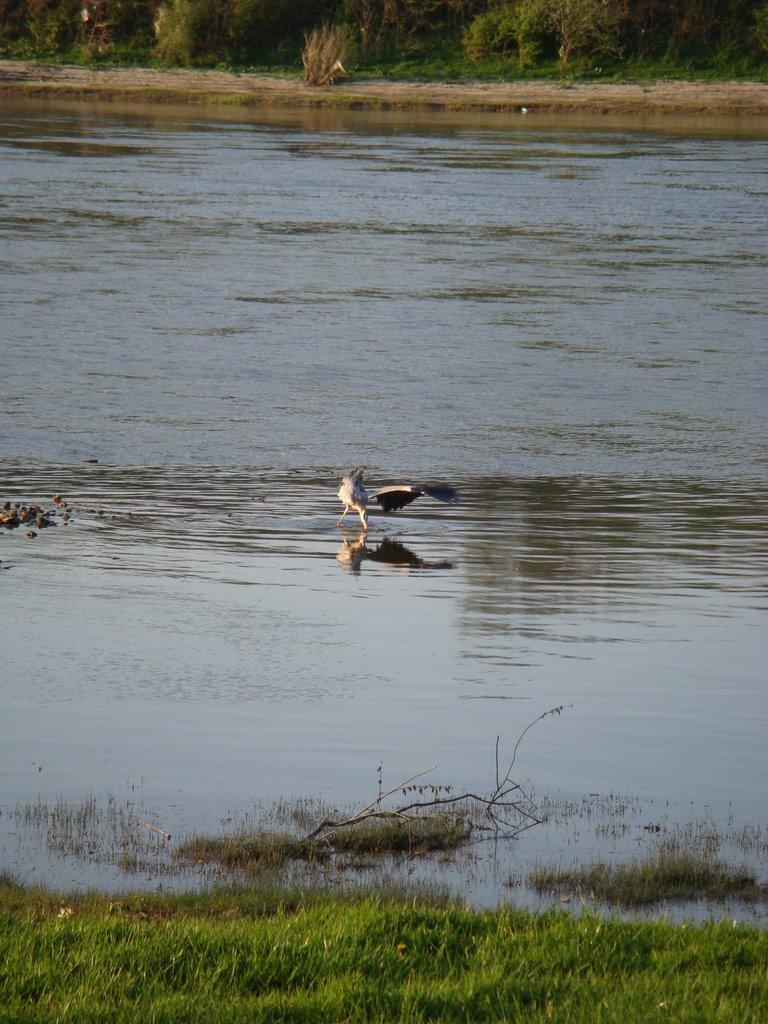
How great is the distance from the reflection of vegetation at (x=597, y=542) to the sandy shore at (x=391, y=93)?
37.5m

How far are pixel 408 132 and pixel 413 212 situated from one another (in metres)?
15.6

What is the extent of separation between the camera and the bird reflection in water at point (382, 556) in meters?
10.2

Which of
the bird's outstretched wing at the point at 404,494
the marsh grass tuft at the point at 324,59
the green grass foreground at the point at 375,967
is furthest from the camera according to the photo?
the marsh grass tuft at the point at 324,59

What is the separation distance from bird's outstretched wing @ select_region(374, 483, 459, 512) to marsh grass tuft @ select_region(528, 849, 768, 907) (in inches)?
195

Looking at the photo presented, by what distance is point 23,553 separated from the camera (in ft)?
32.9

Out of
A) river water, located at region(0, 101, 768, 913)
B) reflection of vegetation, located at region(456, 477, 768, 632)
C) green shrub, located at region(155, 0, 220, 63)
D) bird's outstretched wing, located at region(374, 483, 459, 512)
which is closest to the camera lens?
river water, located at region(0, 101, 768, 913)

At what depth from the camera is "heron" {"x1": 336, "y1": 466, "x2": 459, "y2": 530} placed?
1060cm

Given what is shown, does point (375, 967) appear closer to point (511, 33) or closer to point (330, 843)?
point (330, 843)

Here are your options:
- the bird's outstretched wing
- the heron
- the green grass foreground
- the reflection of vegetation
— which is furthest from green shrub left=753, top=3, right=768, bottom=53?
the green grass foreground

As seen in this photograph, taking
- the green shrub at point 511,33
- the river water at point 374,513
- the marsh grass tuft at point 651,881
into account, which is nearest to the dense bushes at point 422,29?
the green shrub at point 511,33

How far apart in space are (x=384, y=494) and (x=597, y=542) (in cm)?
149

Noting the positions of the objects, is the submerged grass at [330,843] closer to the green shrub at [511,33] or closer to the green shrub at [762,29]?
the green shrub at [511,33]

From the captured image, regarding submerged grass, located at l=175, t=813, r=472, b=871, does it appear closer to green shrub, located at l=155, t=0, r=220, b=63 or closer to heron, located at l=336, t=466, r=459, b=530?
heron, located at l=336, t=466, r=459, b=530

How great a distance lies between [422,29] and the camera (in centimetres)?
5456
